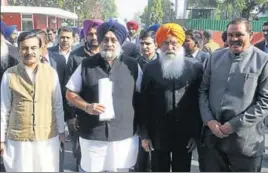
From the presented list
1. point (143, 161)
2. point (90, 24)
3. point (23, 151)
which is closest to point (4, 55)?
point (23, 151)

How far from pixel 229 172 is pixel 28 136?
5.38ft

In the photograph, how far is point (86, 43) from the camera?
429 centimetres

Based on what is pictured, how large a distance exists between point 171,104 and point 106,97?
2.13ft

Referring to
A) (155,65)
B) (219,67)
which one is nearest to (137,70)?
(155,65)

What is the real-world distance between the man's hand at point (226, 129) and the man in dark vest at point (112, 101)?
0.75 meters

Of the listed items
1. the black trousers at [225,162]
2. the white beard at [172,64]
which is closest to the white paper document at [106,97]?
the white beard at [172,64]

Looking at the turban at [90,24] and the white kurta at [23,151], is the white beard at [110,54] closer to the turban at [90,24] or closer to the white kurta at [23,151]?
the white kurta at [23,151]

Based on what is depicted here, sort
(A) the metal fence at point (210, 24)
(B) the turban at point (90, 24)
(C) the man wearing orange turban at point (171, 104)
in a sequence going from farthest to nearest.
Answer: (A) the metal fence at point (210, 24)
(B) the turban at point (90, 24)
(C) the man wearing orange turban at point (171, 104)

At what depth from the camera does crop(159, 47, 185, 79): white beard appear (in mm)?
3170

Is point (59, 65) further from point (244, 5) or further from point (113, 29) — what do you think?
point (244, 5)

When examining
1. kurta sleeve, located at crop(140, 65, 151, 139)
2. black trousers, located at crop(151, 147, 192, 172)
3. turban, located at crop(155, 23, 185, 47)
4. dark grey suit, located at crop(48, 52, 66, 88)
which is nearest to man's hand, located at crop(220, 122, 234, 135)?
black trousers, located at crop(151, 147, 192, 172)

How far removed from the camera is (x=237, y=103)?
2871 mm

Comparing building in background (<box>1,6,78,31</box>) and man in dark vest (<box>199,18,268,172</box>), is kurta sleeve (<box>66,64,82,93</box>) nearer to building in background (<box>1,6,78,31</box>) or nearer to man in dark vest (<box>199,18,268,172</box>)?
building in background (<box>1,6,78,31</box>)

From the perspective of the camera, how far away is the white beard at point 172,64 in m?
3.17
